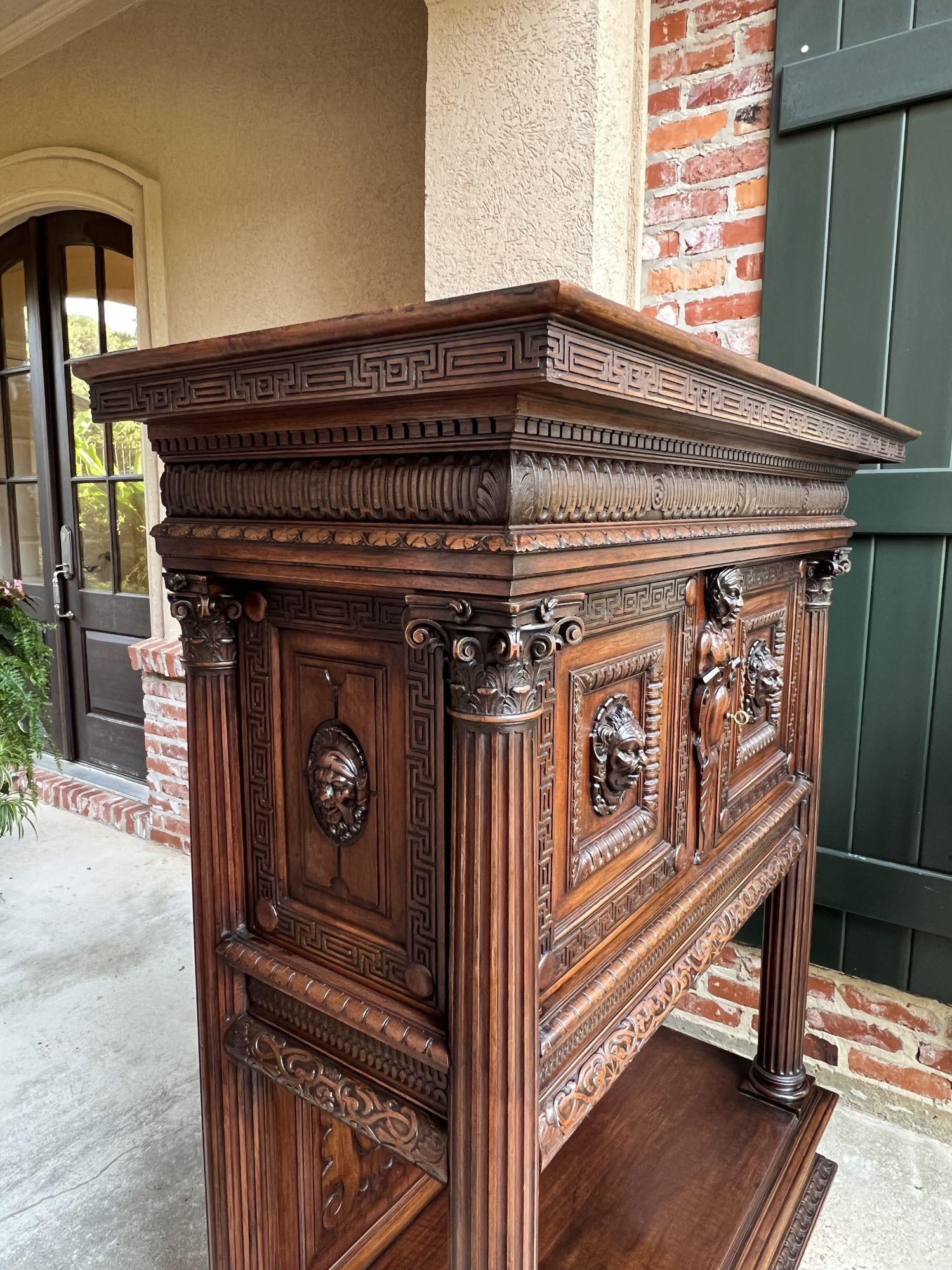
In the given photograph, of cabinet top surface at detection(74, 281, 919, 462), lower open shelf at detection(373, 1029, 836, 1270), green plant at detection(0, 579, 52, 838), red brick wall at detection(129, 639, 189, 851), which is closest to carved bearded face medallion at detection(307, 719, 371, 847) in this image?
cabinet top surface at detection(74, 281, 919, 462)

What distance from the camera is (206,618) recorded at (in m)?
0.96

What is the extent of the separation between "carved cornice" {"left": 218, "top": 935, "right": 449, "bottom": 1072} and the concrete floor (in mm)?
758

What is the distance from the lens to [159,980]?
90.3 inches

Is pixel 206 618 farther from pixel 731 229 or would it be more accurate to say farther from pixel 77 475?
pixel 77 475

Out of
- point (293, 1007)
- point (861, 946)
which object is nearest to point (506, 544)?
point (293, 1007)

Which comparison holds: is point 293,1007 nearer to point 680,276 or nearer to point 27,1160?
point 27,1160

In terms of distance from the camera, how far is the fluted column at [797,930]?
1538mm

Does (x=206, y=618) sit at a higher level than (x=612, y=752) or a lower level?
higher

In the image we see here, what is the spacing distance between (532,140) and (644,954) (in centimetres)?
154

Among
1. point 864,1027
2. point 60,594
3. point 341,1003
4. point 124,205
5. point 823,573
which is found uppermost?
point 124,205

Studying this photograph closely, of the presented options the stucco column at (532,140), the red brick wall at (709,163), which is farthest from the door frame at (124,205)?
the red brick wall at (709,163)

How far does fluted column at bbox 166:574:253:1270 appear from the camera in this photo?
0.97 metres

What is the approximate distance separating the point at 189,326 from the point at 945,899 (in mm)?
2937

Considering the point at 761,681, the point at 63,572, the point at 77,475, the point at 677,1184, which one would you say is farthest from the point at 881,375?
the point at 63,572
